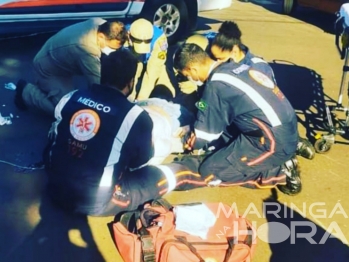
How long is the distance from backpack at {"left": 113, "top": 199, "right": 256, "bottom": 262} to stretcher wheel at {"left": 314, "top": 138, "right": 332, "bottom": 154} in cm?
153

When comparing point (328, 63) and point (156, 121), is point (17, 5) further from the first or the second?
point (328, 63)

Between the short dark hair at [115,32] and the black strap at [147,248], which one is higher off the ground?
the short dark hair at [115,32]

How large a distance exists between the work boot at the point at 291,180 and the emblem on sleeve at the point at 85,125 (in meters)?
1.40

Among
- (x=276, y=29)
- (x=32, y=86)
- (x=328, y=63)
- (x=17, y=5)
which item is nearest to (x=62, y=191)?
(x=32, y=86)

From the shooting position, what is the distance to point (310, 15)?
34.5 feet

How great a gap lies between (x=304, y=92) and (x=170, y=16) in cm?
211

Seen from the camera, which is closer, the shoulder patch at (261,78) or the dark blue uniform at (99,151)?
the dark blue uniform at (99,151)

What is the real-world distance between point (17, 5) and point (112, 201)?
3.32 meters

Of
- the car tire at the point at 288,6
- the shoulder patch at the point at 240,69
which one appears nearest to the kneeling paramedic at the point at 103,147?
the shoulder patch at the point at 240,69

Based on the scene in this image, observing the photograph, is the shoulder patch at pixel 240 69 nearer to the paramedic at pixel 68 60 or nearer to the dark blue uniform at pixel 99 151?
the dark blue uniform at pixel 99 151

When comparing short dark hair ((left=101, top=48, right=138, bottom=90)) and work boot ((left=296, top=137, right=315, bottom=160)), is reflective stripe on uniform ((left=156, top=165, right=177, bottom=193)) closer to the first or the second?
short dark hair ((left=101, top=48, right=138, bottom=90))

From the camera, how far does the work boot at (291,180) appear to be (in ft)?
13.6

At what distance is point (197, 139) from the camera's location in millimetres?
4172

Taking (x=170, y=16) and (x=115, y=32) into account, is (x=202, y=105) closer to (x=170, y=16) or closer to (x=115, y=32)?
(x=115, y=32)
